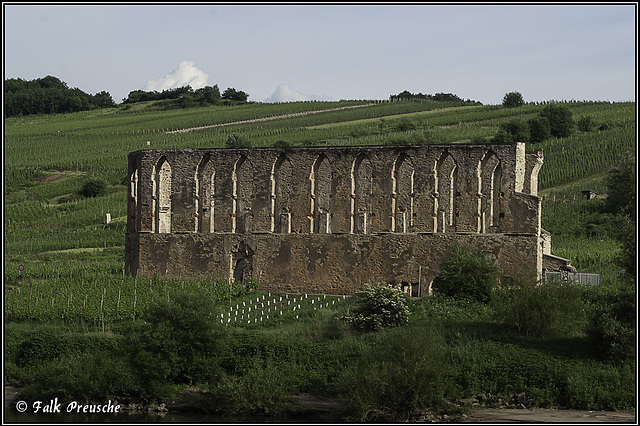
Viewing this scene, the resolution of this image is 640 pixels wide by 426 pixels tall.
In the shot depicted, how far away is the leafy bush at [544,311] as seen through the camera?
29.1 m

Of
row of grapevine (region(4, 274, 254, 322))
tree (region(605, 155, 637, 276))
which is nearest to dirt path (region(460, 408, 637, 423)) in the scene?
tree (region(605, 155, 637, 276))

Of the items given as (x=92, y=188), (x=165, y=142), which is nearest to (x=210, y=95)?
(x=165, y=142)

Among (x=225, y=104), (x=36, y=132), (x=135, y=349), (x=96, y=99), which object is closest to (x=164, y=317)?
(x=135, y=349)

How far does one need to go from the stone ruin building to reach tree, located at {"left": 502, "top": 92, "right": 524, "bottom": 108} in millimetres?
71905

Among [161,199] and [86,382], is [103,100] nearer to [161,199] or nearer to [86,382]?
[161,199]

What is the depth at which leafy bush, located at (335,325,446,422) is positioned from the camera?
25094 mm

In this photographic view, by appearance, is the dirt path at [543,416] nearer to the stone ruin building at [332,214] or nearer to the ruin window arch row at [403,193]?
the stone ruin building at [332,214]

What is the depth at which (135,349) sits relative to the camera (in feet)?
92.2

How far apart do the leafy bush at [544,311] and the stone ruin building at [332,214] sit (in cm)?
650

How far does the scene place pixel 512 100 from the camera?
110 m

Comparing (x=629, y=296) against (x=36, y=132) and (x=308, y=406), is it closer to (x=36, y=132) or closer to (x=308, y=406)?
(x=308, y=406)

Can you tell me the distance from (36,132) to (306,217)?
75013 mm

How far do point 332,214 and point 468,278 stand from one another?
789cm

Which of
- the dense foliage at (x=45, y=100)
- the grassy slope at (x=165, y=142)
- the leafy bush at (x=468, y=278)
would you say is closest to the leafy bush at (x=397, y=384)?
the leafy bush at (x=468, y=278)
